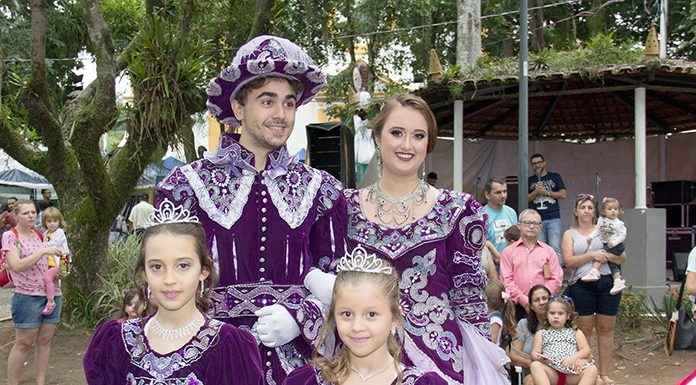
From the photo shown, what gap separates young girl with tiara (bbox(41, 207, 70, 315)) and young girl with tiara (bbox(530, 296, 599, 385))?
12.4ft

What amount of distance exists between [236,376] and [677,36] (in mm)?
19254

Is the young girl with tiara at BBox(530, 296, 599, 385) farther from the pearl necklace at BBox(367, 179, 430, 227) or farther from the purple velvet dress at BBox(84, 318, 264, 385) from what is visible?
the purple velvet dress at BBox(84, 318, 264, 385)

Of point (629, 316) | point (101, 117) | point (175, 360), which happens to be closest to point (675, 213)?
point (629, 316)

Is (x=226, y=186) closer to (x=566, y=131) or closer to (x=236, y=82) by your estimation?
(x=236, y=82)

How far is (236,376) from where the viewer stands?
2240mm

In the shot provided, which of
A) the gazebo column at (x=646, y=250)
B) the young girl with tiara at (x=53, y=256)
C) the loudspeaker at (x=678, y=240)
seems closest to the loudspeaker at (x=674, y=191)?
the loudspeaker at (x=678, y=240)

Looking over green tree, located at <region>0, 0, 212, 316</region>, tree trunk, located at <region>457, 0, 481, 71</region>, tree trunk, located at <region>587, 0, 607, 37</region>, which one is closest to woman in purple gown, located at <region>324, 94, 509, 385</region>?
green tree, located at <region>0, 0, 212, 316</region>

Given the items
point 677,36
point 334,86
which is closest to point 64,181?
point 334,86

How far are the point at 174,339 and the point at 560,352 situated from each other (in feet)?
13.1

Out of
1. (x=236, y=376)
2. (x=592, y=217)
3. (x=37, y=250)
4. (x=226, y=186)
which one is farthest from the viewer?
(x=592, y=217)

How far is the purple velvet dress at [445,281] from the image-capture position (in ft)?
9.02

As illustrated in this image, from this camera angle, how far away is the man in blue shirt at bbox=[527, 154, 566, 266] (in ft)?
30.2

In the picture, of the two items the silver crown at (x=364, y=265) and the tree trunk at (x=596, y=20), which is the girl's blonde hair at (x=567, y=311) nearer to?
the silver crown at (x=364, y=265)

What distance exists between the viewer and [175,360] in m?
2.22
